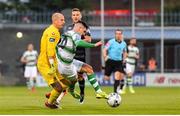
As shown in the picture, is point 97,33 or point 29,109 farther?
point 97,33

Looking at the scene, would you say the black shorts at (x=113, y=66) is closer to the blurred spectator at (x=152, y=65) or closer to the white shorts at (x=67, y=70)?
the white shorts at (x=67, y=70)

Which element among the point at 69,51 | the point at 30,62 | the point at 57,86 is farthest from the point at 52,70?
the point at 30,62

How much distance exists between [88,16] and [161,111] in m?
33.6

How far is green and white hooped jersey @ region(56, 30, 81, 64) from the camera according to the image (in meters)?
16.9

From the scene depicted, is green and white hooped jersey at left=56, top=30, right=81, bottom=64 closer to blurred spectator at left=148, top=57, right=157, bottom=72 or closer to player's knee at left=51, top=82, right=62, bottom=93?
player's knee at left=51, top=82, right=62, bottom=93

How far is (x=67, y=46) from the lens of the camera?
16.9 meters

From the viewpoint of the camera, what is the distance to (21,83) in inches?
1724

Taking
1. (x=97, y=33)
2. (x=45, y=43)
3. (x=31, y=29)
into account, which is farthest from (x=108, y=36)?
(x=45, y=43)

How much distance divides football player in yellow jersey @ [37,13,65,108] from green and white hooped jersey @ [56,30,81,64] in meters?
0.29

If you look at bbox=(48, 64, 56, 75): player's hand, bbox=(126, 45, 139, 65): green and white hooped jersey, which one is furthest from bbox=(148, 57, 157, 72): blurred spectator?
bbox=(48, 64, 56, 75): player's hand

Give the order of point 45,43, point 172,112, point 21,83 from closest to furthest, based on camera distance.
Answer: point 172,112 < point 45,43 < point 21,83

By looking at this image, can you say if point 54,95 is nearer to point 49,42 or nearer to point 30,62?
point 49,42

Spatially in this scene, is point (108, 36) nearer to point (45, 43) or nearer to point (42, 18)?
point (42, 18)

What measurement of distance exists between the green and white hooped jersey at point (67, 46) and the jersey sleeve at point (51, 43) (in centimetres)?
23
